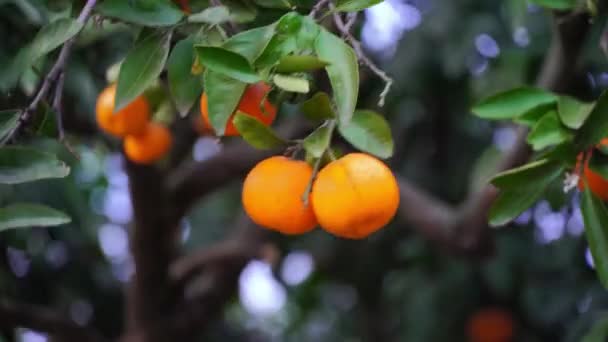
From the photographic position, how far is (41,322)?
2.25 m

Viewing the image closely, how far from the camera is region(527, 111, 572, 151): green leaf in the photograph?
1020mm

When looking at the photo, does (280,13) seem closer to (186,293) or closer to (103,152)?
(186,293)

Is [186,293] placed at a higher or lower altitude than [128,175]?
lower

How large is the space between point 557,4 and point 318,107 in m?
0.54

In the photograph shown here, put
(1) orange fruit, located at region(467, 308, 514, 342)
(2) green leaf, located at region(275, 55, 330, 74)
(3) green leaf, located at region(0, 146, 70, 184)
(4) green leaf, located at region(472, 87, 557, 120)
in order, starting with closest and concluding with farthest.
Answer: (2) green leaf, located at region(275, 55, 330, 74) < (3) green leaf, located at region(0, 146, 70, 184) < (4) green leaf, located at region(472, 87, 557, 120) < (1) orange fruit, located at region(467, 308, 514, 342)

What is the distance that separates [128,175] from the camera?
2361 millimetres

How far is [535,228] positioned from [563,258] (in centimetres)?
25

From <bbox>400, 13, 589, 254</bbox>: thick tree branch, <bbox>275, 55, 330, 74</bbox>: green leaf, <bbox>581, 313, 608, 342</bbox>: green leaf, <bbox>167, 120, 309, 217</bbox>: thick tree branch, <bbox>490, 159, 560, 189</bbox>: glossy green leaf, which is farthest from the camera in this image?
<bbox>167, 120, 309, 217</bbox>: thick tree branch

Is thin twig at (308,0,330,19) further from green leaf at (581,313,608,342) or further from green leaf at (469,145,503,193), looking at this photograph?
Result: green leaf at (469,145,503,193)

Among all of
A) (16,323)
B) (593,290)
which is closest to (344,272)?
(593,290)

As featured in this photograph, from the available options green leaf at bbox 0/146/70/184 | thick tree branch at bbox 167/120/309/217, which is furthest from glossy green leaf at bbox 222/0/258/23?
thick tree branch at bbox 167/120/309/217

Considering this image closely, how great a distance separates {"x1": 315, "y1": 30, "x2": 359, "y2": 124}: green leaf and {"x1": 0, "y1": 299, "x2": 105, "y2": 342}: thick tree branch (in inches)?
60.3

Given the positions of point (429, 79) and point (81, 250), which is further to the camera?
point (81, 250)

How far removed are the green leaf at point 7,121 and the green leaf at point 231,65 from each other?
25 cm
